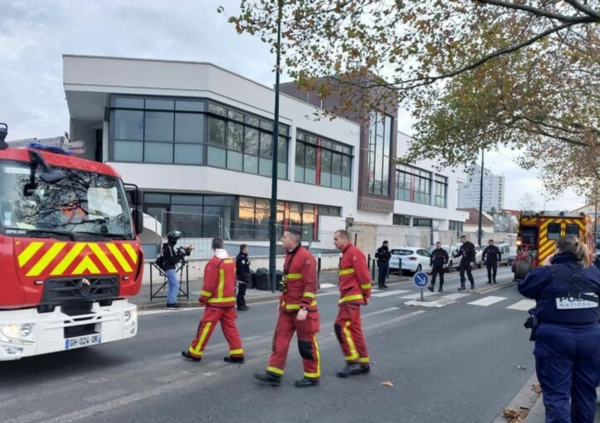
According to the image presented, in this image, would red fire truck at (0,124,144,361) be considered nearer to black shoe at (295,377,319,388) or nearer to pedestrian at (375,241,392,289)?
black shoe at (295,377,319,388)

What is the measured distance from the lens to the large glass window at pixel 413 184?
132 ft

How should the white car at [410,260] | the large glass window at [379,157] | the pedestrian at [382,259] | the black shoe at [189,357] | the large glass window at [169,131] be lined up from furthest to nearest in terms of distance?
the large glass window at [379,157] < the white car at [410,260] < the large glass window at [169,131] < the pedestrian at [382,259] < the black shoe at [189,357]

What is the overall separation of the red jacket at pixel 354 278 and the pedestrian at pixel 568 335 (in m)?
2.69

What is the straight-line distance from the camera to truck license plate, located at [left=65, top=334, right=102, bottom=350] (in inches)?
227

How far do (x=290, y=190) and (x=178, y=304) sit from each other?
16004 mm

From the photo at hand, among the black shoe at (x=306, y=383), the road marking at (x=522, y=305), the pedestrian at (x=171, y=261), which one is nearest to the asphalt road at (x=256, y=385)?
the black shoe at (x=306, y=383)

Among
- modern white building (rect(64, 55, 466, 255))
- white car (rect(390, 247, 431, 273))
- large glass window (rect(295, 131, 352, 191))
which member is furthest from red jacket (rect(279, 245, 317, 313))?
large glass window (rect(295, 131, 352, 191))

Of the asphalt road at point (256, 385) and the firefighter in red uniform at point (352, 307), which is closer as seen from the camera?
the asphalt road at point (256, 385)

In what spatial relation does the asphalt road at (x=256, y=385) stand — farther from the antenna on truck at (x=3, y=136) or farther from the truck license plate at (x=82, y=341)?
the antenna on truck at (x=3, y=136)

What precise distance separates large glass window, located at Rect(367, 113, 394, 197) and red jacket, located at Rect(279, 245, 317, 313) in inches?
1160

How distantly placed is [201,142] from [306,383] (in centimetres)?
1784

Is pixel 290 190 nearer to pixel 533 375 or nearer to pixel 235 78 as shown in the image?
pixel 235 78

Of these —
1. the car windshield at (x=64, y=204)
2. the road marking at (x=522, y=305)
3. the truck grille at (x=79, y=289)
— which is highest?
the car windshield at (x=64, y=204)

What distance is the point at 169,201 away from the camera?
2284 cm
